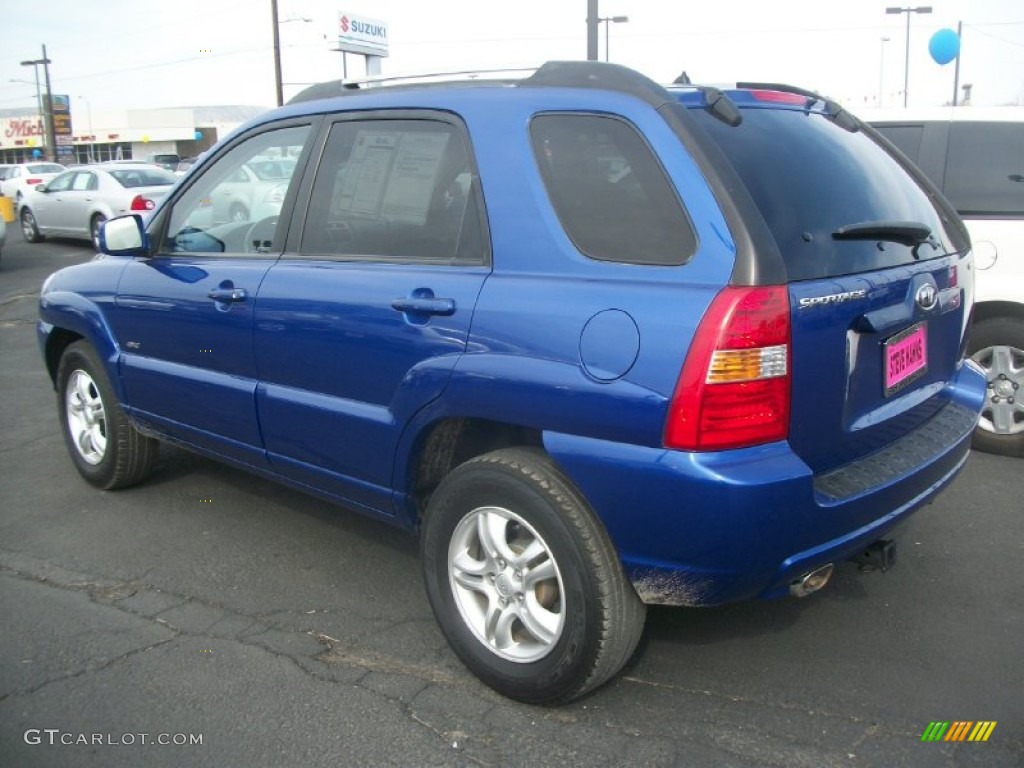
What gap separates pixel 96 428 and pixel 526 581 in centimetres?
307

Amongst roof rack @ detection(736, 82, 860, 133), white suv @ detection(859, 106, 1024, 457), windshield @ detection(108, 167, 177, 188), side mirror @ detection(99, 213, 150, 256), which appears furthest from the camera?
windshield @ detection(108, 167, 177, 188)

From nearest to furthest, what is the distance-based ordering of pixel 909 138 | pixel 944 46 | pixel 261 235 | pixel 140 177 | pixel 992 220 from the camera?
pixel 261 235, pixel 992 220, pixel 909 138, pixel 140 177, pixel 944 46

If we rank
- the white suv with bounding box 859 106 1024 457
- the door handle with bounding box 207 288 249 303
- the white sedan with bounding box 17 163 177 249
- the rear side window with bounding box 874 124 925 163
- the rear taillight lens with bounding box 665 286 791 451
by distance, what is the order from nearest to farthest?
the rear taillight lens with bounding box 665 286 791 451 < the door handle with bounding box 207 288 249 303 < the white suv with bounding box 859 106 1024 457 < the rear side window with bounding box 874 124 925 163 < the white sedan with bounding box 17 163 177 249

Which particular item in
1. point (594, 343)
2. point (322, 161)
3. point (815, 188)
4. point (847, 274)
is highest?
point (322, 161)

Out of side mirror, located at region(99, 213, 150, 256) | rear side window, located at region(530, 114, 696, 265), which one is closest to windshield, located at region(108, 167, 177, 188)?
side mirror, located at region(99, 213, 150, 256)

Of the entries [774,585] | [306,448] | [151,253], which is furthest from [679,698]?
[151,253]

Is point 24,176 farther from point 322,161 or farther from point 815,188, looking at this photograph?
point 815,188

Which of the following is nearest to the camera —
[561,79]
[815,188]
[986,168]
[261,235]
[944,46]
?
[815,188]

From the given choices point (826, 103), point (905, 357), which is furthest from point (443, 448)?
point (826, 103)

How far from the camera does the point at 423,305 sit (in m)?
3.01

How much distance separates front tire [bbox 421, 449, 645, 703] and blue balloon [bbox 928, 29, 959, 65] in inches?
753

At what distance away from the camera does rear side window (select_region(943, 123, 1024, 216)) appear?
5.17 m

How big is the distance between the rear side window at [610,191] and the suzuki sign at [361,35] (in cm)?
2868

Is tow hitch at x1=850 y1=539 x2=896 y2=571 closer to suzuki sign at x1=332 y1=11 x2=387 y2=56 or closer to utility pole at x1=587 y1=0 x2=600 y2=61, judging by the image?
utility pole at x1=587 y1=0 x2=600 y2=61
